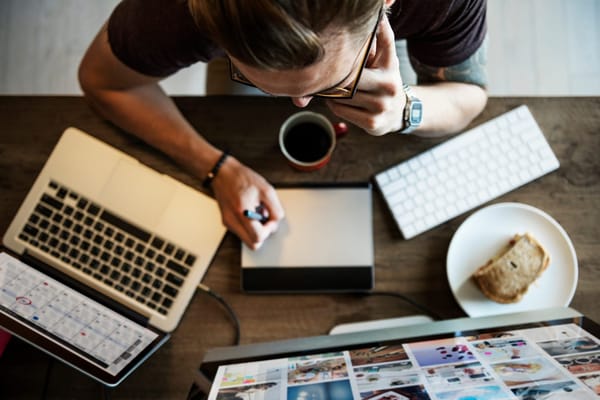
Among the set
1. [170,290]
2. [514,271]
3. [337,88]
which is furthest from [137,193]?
[514,271]

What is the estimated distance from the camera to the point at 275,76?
20.3 inches

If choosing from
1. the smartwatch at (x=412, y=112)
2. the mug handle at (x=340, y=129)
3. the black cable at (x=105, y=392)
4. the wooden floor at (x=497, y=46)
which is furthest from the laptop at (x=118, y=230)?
the wooden floor at (x=497, y=46)

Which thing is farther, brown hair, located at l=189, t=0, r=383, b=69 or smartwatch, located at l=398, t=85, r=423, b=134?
smartwatch, located at l=398, t=85, r=423, b=134

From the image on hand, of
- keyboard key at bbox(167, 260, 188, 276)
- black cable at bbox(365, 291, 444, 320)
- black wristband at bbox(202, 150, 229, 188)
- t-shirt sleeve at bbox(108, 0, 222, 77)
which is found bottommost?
black cable at bbox(365, 291, 444, 320)

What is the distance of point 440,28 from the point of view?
0.77 metres

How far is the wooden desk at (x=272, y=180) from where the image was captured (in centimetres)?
86

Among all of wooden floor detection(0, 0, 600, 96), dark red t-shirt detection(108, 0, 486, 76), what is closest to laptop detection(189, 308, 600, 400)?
dark red t-shirt detection(108, 0, 486, 76)

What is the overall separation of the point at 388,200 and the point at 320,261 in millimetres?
162

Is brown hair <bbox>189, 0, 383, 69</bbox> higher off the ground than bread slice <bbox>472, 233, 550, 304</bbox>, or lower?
higher

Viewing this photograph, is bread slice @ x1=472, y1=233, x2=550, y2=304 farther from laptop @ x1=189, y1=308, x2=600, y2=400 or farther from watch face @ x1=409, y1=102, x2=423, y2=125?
watch face @ x1=409, y1=102, x2=423, y2=125

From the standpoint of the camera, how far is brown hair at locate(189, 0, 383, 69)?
42 cm

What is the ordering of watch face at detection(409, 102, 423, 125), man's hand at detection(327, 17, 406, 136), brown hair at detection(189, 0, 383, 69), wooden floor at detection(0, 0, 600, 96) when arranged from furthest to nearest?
1. wooden floor at detection(0, 0, 600, 96)
2. watch face at detection(409, 102, 423, 125)
3. man's hand at detection(327, 17, 406, 136)
4. brown hair at detection(189, 0, 383, 69)

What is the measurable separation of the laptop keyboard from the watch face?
17.3 inches

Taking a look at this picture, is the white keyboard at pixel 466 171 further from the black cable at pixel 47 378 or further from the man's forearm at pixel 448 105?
the black cable at pixel 47 378
